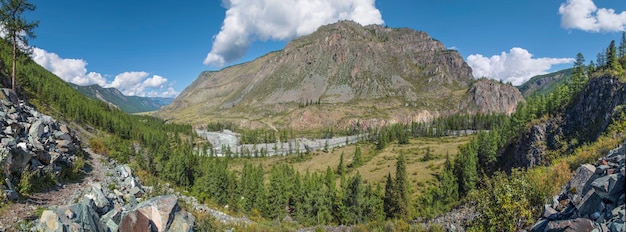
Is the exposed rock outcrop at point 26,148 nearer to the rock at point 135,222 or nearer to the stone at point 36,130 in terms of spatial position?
the stone at point 36,130

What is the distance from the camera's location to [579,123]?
52.5 m

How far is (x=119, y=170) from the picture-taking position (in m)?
29.6

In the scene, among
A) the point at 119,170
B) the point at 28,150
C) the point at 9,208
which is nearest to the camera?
the point at 9,208

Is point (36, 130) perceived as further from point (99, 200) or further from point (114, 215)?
point (114, 215)

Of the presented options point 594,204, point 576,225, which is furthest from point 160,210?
point 594,204

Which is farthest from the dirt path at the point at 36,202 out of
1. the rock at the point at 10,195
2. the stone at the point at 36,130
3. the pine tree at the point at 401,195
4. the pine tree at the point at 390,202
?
the pine tree at the point at 401,195

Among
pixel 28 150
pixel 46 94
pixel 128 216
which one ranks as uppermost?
pixel 46 94

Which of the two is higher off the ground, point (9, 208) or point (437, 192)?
point (9, 208)

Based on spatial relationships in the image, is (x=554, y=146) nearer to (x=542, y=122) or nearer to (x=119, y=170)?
(x=542, y=122)

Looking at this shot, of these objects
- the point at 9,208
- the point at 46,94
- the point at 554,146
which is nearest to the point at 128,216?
the point at 9,208

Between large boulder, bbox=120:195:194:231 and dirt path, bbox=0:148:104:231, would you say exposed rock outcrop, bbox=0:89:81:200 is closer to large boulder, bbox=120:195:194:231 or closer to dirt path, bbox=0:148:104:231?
dirt path, bbox=0:148:104:231

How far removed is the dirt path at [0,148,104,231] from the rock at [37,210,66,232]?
105 cm

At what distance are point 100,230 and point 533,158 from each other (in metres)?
67.4

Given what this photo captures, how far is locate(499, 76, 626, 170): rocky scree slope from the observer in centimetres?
4251
